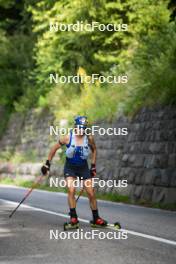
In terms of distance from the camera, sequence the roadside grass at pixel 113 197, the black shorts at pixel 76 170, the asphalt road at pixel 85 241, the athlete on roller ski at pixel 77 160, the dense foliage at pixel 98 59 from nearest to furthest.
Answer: the asphalt road at pixel 85 241 → the athlete on roller ski at pixel 77 160 → the black shorts at pixel 76 170 → the roadside grass at pixel 113 197 → the dense foliage at pixel 98 59

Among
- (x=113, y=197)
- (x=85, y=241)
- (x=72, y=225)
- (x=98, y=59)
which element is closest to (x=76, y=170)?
(x=72, y=225)

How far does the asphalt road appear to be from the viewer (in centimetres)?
842

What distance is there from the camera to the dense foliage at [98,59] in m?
21.8

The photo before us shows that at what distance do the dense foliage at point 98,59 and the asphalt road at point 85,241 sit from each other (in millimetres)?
6299

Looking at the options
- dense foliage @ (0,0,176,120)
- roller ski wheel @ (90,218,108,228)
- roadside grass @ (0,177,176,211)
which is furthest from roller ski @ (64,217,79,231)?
dense foliage @ (0,0,176,120)

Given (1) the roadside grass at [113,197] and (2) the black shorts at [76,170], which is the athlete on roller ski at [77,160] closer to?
(2) the black shorts at [76,170]

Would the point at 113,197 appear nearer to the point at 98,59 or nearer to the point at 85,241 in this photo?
the point at 85,241

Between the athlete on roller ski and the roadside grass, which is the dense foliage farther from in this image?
the athlete on roller ski

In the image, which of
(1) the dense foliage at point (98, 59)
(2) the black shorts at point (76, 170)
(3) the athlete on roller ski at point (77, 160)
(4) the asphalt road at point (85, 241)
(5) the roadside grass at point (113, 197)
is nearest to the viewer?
(4) the asphalt road at point (85, 241)

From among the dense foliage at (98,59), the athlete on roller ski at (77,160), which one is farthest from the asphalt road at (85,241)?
the dense foliage at (98,59)

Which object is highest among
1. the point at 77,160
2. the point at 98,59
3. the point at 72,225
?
the point at 98,59

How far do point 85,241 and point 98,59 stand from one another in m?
20.4

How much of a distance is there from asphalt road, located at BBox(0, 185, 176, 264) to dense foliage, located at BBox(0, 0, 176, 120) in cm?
630

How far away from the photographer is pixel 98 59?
97.8ft
